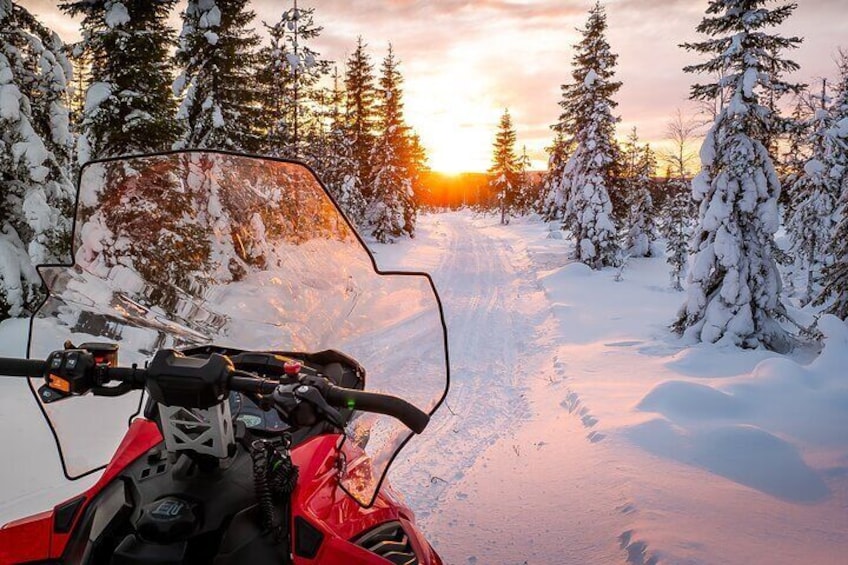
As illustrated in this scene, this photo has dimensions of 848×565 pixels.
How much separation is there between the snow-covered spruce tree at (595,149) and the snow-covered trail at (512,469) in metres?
14.1

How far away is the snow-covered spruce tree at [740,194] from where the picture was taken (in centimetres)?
1060

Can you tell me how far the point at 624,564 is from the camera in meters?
3.77

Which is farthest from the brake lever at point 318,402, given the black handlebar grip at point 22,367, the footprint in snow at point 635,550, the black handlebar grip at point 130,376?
the footprint in snow at point 635,550

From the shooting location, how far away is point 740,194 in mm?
10867

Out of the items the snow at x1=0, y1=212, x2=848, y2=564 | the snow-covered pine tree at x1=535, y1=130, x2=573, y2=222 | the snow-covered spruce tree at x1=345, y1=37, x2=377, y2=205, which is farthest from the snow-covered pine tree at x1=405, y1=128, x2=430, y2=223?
the snow at x1=0, y1=212, x2=848, y2=564

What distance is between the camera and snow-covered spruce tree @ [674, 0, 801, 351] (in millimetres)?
10602

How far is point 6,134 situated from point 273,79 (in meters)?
10.6

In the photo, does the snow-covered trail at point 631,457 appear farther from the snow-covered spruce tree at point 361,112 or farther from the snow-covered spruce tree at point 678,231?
the snow-covered spruce tree at point 361,112

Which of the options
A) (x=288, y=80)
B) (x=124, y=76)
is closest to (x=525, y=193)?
(x=288, y=80)

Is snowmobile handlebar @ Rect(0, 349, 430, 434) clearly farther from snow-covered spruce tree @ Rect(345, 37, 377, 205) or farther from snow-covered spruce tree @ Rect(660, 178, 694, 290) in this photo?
snow-covered spruce tree @ Rect(345, 37, 377, 205)

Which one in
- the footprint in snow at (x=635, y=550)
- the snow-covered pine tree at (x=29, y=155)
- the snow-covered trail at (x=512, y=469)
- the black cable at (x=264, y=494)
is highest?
the snow-covered pine tree at (x=29, y=155)

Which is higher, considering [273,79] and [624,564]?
[273,79]

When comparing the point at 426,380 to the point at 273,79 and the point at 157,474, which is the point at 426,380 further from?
the point at 273,79

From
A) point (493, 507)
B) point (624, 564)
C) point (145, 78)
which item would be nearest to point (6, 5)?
point (145, 78)
